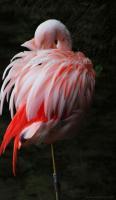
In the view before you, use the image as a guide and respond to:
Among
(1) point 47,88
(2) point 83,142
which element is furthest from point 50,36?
(2) point 83,142

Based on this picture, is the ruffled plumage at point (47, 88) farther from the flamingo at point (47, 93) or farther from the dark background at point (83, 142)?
the dark background at point (83, 142)

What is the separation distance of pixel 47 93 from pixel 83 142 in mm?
1063

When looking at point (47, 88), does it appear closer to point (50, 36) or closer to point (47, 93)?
point (47, 93)

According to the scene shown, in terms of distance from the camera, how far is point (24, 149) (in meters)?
3.24

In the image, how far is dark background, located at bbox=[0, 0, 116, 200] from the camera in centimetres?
311

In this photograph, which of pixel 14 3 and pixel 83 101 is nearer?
pixel 83 101

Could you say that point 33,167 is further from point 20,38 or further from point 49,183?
point 20,38

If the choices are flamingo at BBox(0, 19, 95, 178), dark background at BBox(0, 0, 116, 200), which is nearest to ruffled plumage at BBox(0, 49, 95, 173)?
flamingo at BBox(0, 19, 95, 178)

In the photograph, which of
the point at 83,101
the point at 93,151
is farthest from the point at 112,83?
the point at 83,101

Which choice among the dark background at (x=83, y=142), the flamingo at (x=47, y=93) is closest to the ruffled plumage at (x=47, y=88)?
the flamingo at (x=47, y=93)

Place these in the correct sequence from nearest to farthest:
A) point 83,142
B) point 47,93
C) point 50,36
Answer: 1. point 47,93
2. point 50,36
3. point 83,142

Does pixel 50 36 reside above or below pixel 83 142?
above

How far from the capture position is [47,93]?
2.23 meters

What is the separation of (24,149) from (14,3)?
2.74 feet
